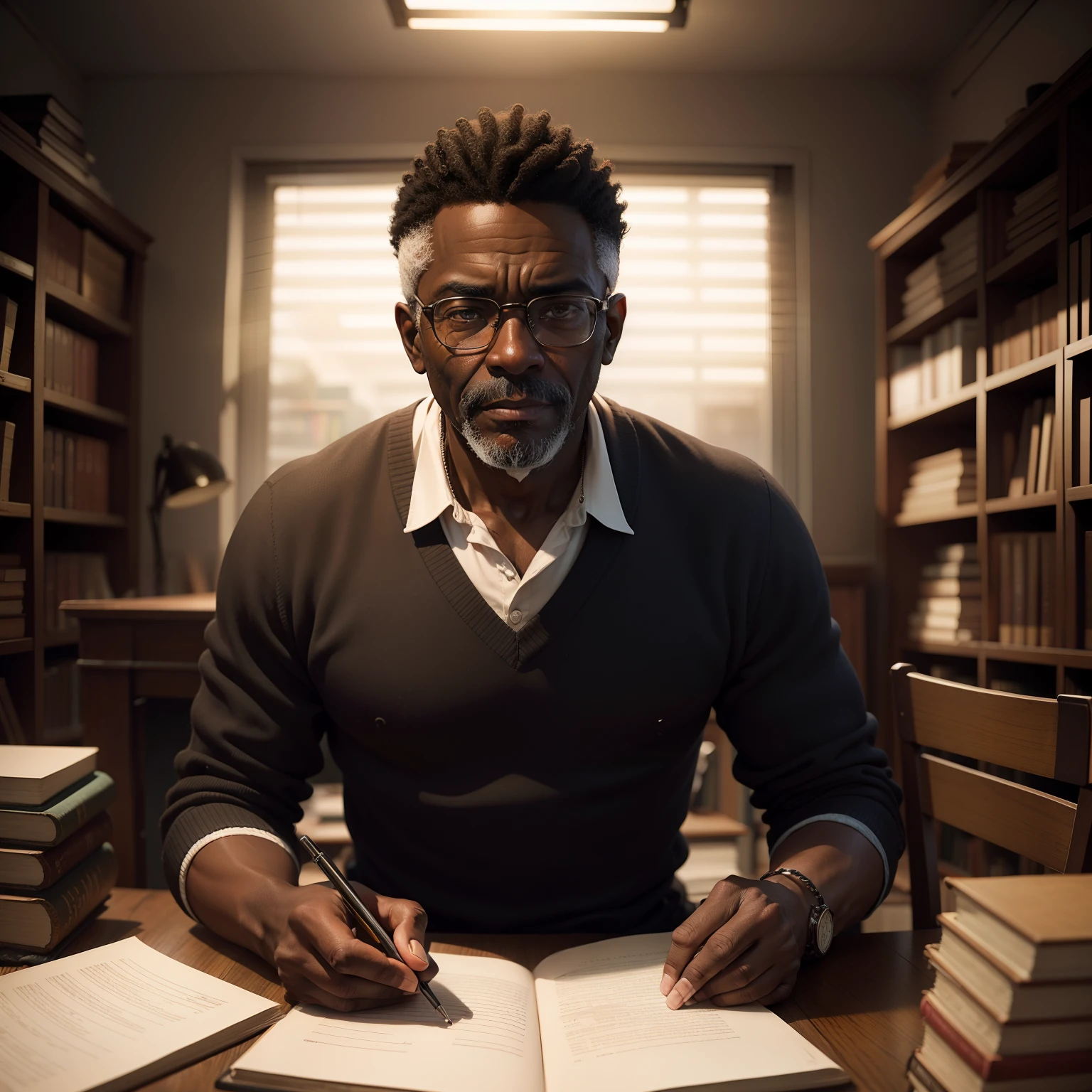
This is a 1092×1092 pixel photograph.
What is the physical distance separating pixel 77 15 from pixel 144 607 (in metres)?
2.56

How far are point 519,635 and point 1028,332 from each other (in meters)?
2.10

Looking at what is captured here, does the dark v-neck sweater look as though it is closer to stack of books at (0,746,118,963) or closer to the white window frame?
stack of books at (0,746,118,963)

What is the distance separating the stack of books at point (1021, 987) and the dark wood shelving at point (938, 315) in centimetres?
257

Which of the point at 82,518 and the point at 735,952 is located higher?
the point at 82,518

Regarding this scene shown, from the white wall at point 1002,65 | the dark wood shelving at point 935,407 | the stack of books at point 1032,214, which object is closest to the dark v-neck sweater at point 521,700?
the stack of books at point 1032,214

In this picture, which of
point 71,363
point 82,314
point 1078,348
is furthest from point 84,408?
point 1078,348

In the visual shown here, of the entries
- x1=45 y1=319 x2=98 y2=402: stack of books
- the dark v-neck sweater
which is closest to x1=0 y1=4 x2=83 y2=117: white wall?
x1=45 y1=319 x2=98 y2=402: stack of books

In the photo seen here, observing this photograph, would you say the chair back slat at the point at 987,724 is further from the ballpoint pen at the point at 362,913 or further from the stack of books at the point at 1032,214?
the stack of books at the point at 1032,214

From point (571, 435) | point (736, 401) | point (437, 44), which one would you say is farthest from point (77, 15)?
point (571, 435)

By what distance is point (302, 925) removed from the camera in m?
0.79

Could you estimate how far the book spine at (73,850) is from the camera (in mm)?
867

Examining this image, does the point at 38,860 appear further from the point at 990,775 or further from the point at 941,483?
the point at 941,483

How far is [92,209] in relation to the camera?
3.05 metres

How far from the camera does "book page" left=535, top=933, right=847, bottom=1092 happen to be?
25.3 inches
